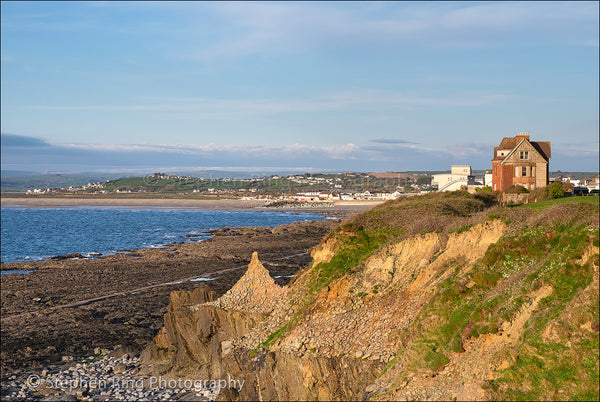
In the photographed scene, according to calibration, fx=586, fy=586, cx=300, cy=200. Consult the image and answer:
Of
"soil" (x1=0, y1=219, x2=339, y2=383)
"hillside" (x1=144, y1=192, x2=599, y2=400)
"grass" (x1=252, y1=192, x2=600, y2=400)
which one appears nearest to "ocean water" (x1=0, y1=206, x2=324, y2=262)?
"soil" (x1=0, y1=219, x2=339, y2=383)

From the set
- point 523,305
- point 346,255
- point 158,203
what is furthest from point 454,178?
point 158,203

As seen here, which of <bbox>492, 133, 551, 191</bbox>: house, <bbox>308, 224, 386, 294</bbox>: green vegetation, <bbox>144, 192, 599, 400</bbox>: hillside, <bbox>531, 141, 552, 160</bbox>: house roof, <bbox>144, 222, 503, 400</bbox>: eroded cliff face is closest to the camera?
<bbox>144, 192, 599, 400</bbox>: hillside

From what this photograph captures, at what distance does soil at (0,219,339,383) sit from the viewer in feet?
85.8

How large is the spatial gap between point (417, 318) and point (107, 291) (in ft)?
89.1

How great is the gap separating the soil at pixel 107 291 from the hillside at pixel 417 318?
5.23 m

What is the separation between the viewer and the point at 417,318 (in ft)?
51.9

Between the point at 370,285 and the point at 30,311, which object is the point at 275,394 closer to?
the point at 370,285

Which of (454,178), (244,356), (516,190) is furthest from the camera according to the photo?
(454,178)

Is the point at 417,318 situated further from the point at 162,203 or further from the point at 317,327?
the point at 162,203

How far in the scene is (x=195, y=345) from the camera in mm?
22062

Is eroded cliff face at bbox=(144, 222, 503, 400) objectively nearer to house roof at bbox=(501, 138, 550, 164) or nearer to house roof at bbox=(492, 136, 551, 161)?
house roof at bbox=(501, 138, 550, 164)

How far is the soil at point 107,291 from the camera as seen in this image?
26156mm

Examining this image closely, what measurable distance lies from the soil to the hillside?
5231 millimetres

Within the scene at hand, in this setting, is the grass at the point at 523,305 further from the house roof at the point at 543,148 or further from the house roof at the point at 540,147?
the house roof at the point at 543,148
